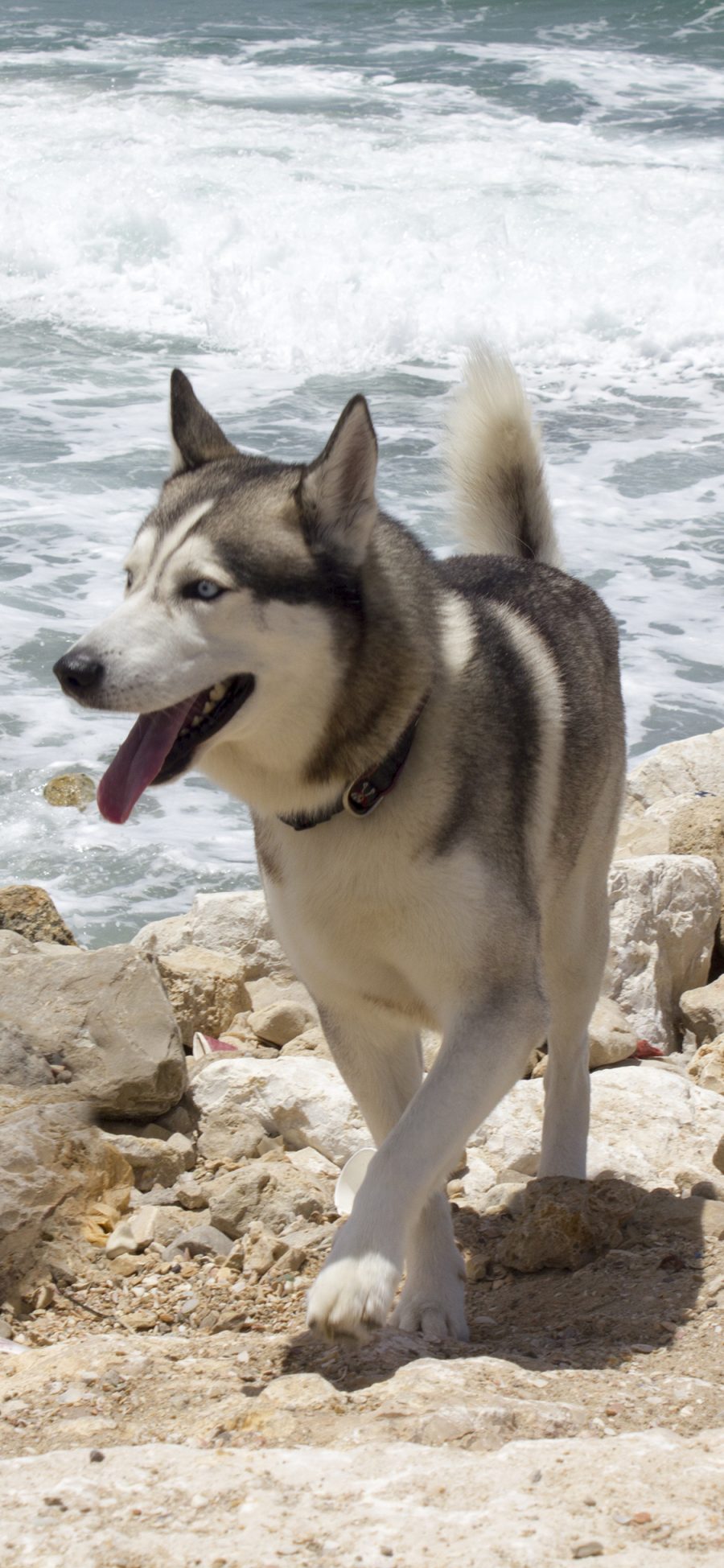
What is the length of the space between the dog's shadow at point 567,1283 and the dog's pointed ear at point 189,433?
1.85 metres

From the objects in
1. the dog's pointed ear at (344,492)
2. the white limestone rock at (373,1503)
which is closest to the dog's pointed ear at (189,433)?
the dog's pointed ear at (344,492)

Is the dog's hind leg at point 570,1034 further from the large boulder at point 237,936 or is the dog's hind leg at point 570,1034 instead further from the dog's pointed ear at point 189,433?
the large boulder at point 237,936

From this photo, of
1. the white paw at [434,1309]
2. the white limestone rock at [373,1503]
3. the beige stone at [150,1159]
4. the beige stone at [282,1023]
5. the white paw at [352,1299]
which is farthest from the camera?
the beige stone at [282,1023]

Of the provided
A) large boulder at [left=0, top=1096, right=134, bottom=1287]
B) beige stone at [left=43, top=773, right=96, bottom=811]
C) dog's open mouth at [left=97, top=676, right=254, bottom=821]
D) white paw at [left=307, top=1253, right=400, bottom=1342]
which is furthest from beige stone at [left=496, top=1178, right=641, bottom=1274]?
beige stone at [left=43, top=773, right=96, bottom=811]

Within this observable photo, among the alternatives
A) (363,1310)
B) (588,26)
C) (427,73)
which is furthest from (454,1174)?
(588,26)

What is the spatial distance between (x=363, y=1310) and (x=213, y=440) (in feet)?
6.31

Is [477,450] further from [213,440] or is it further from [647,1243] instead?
[647,1243]

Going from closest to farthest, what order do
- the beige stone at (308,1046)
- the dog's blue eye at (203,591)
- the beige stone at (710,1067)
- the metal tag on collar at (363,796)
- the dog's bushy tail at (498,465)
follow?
the dog's blue eye at (203,591) → the metal tag on collar at (363,796) → the dog's bushy tail at (498,465) → the beige stone at (710,1067) → the beige stone at (308,1046)

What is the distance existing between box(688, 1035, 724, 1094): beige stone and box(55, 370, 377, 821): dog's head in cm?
215

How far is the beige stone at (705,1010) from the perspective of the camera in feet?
16.8

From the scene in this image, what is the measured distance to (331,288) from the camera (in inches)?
599

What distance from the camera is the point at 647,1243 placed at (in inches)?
142

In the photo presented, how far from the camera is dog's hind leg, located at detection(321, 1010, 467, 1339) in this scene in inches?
133

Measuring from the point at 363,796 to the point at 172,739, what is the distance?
1.27 feet
